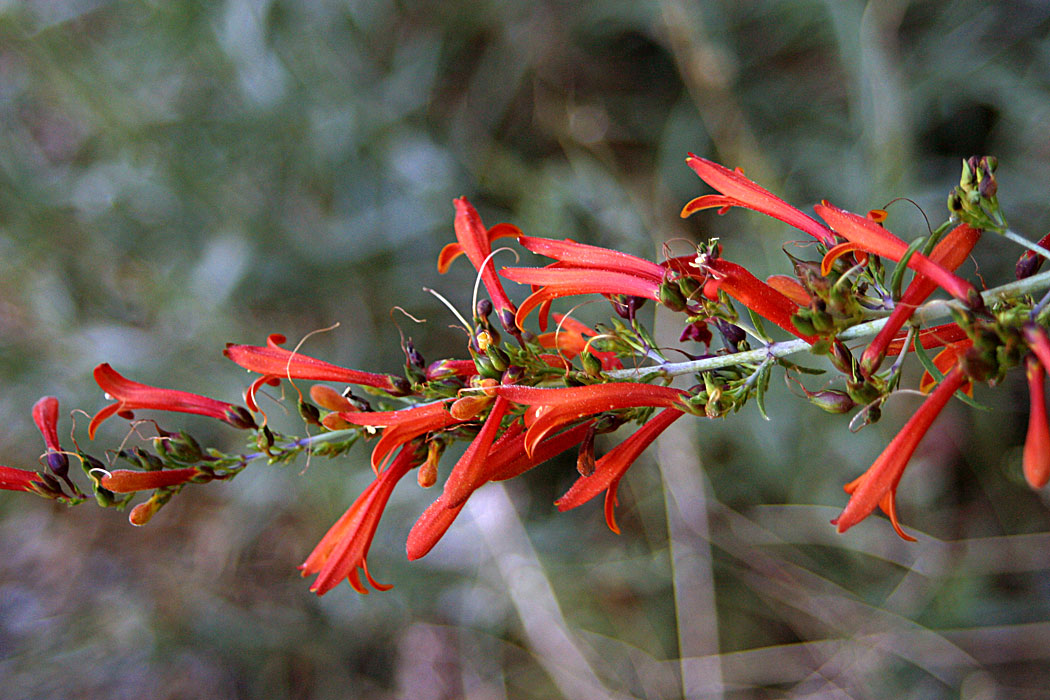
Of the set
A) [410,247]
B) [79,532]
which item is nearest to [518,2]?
[410,247]

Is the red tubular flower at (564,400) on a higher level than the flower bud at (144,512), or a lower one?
higher

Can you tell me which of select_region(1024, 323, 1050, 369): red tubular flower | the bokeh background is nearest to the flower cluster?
select_region(1024, 323, 1050, 369): red tubular flower

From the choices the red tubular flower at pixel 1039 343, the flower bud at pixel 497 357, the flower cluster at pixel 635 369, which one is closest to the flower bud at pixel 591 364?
the flower cluster at pixel 635 369

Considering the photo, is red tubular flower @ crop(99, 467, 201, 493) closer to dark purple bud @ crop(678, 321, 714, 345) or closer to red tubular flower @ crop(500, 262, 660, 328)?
red tubular flower @ crop(500, 262, 660, 328)

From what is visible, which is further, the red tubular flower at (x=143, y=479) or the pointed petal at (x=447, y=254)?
the pointed petal at (x=447, y=254)

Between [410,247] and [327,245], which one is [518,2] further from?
[327,245]

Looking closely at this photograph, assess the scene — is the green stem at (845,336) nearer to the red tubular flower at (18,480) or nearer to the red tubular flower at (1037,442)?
the red tubular flower at (1037,442)

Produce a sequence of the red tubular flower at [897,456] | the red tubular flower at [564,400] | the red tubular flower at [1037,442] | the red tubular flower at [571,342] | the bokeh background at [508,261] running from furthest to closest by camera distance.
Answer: the bokeh background at [508,261]
the red tubular flower at [571,342]
the red tubular flower at [564,400]
the red tubular flower at [897,456]
the red tubular flower at [1037,442]
